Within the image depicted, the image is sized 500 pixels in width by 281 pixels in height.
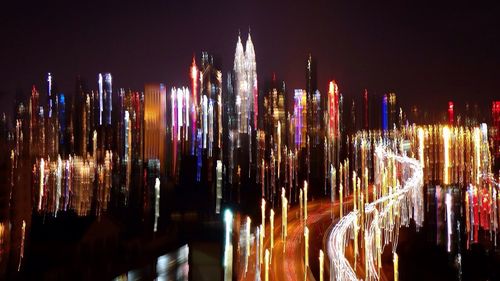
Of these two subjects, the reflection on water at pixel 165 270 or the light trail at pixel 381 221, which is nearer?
the reflection on water at pixel 165 270

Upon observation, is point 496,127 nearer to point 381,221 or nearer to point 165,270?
point 381,221

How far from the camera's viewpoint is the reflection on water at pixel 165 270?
12.8ft

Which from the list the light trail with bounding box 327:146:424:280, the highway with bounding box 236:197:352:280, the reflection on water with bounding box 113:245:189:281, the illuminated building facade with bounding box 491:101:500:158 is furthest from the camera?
the illuminated building facade with bounding box 491:101:500:158

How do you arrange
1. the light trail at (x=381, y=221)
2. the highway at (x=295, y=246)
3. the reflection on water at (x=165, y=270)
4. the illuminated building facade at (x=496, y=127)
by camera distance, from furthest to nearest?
the illuminated building facade at (x=496, y=127) < the light trail at (x=381, y=221) < the highway at (x=295, y=246) < the reflection on water at (x=165, y=270)

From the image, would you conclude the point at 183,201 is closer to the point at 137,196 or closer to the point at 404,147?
the point at 137,196

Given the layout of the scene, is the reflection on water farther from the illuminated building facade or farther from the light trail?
the illuminated building facade

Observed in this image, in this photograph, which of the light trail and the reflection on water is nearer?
the reflection on water

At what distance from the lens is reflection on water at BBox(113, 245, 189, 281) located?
3.92m

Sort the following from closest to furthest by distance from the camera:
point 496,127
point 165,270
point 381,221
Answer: point 165,270 → point 381,221 → point 496,127

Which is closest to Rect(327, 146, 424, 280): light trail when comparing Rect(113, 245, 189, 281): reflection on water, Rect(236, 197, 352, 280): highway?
Rect(236, 197, 352, 280): highway

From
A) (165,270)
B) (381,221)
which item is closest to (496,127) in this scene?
(381,221)

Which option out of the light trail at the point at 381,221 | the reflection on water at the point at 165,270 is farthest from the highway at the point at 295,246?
the reflection on water at the point at 165,270

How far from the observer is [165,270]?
407cm

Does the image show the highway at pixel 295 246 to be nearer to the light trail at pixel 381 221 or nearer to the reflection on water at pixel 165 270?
the light trail at pixel 381 221
